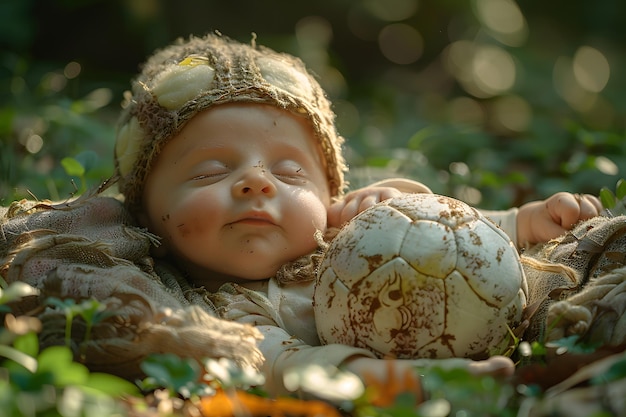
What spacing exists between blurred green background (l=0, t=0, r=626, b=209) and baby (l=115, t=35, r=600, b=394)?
112 cm

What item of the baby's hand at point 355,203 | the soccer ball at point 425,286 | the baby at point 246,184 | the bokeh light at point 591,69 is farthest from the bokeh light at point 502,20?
the soccer ball at point 425,286

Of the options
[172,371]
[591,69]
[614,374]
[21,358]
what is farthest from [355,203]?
[591,69]

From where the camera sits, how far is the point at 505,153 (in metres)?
5.20

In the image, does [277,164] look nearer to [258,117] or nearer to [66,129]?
[258,117]

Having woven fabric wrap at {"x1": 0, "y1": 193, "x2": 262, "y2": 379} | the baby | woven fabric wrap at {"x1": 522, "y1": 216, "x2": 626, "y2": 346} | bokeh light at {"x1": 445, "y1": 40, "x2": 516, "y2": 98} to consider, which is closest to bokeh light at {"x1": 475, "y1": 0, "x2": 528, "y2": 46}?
bokeh light at {"x1": 445, "y1": 40, "x2": 516, "y2": 98}

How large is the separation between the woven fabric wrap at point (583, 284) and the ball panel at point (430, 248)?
12.4 inches

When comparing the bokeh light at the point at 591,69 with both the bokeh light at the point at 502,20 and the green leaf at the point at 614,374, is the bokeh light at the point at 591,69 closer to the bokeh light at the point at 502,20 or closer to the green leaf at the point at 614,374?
the bokeh light at the point at 502,20

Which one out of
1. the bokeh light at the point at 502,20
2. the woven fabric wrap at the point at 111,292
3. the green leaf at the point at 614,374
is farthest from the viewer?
the bokeh light at the point at 502,20

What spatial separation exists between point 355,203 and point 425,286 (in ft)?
2.79

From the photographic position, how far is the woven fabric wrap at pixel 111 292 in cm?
213

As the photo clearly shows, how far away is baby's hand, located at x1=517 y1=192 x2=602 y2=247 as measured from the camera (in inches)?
117

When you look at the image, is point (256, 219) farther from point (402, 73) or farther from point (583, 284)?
point (402, 73)

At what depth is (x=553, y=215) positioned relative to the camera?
3.04 metres

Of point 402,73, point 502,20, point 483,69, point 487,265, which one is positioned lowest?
point 402,73
